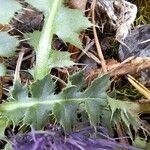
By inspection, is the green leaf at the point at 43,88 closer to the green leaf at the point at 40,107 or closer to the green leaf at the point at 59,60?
the green leaf at the point at 40,107

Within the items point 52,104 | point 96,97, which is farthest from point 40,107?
point 96,97

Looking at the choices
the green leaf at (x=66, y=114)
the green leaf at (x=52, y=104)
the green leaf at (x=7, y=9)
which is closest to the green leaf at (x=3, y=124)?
the green leaf at (x=52, y=104)

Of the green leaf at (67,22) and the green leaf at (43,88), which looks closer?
the green leaf at (43,88)

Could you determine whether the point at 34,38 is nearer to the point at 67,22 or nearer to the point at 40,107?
the point at 67,22

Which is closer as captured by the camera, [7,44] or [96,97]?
[96,97]

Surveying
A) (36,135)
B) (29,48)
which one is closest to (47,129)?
(36,135)

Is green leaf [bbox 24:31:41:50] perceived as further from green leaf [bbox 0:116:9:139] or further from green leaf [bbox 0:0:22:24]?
green leaf [bbox 0:116:9:139]
